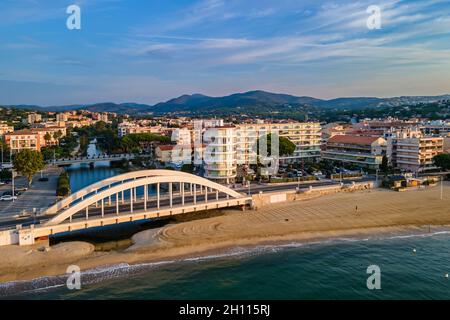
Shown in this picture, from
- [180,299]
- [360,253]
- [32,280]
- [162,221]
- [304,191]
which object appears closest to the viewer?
[180,299]

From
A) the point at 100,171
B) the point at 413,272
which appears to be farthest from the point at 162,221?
the point at 100,171

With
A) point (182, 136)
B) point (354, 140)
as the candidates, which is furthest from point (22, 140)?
point (354, 140)

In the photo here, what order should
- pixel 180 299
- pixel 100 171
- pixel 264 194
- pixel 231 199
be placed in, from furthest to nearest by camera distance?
pixel 100 171 → pixel 264 194 → pixel 231 199 → pixel 180 299

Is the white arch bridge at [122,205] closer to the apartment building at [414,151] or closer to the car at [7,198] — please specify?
the car at [7,198]

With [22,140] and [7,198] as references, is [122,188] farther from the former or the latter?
[22,140]

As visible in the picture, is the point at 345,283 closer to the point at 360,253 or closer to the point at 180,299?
the point at 360,253

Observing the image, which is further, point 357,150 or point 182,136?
point 182,136
